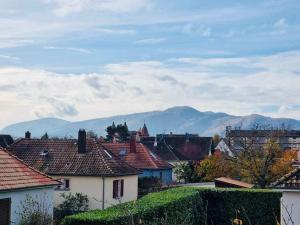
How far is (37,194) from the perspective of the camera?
81.5 ft

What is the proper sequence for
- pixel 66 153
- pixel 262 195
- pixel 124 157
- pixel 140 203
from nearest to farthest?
pixel 140 203
pixel 262 195
pixel 66 153
pixel 124 157

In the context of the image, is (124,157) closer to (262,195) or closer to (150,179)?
(150,179)

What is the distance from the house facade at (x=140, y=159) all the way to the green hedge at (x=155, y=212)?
23832 mm

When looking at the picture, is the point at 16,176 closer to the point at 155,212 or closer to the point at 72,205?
the point at 155,212

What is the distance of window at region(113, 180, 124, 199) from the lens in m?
39.7

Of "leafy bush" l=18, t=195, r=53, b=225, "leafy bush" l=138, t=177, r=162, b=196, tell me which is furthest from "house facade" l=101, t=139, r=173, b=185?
"leafy bush" l=18, t=195, r=53, b=225

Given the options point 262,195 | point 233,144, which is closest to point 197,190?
point 262,195

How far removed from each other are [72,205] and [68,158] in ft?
15.7

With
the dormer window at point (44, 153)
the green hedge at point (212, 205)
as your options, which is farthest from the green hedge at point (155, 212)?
the dormer window at point (44, 153)

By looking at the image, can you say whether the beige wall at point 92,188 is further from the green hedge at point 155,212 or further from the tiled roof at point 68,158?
the green hedge at point 155,212

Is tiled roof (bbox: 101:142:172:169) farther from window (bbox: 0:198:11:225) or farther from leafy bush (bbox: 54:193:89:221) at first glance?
window (bbox: 0:198:11:225)

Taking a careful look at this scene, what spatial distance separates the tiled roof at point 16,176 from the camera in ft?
75.1

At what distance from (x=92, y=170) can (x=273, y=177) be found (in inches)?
579

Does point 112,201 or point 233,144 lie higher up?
point 233,144
